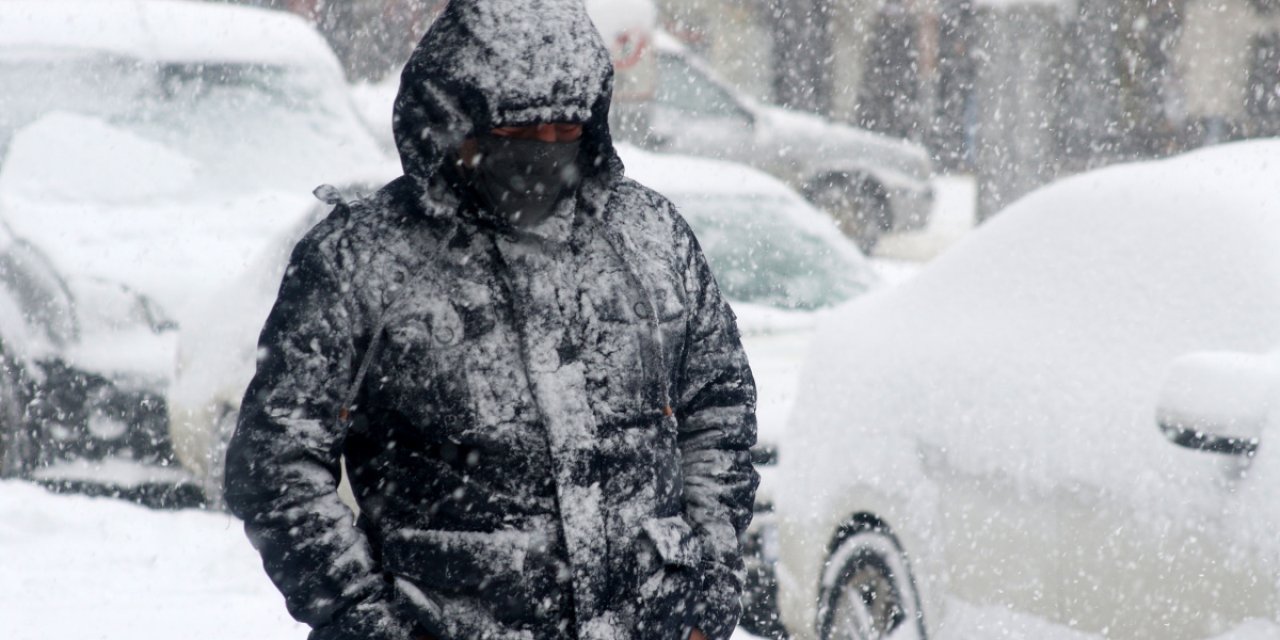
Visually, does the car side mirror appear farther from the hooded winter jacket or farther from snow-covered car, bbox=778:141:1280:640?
the hooded winter jacket

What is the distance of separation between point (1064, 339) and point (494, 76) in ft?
7.89

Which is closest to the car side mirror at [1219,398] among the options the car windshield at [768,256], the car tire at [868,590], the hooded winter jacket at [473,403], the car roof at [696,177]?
the car tire at [868,590]

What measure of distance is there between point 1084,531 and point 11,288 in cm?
517

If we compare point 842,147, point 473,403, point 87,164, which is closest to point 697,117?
point 842,147

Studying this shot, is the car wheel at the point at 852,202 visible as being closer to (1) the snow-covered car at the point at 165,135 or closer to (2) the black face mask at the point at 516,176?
(1) the snow-covered car at the point at 165,135

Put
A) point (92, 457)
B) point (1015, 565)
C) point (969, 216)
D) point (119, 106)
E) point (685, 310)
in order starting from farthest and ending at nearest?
point (969, 216), point (119, 106), point (92, 457), point (1015, 565), point (685, 310)

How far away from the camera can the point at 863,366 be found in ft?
17.1

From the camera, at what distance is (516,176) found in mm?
2490

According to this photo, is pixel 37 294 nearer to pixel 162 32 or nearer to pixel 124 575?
pixel 124 575

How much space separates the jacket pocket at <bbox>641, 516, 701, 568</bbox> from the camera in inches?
97.3

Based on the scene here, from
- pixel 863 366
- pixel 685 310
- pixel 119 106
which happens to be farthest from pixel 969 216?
pixel 685 310

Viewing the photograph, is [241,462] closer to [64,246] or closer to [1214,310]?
[1214,310]

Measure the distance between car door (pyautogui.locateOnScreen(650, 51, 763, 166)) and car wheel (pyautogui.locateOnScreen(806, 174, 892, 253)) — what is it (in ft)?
2.95

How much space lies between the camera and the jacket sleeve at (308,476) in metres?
2.37
